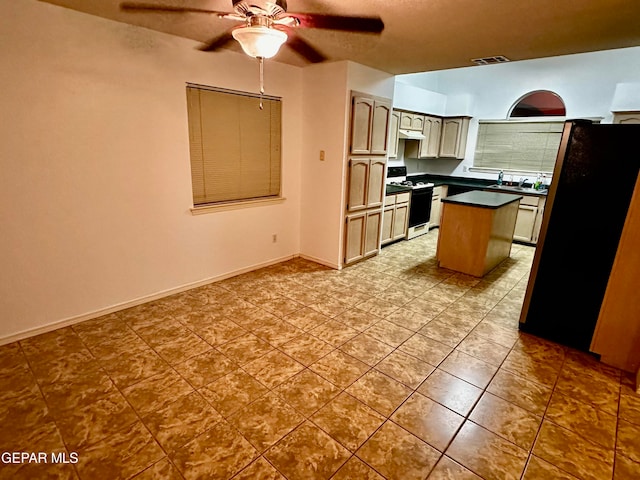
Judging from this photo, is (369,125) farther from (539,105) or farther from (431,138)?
(539,105)

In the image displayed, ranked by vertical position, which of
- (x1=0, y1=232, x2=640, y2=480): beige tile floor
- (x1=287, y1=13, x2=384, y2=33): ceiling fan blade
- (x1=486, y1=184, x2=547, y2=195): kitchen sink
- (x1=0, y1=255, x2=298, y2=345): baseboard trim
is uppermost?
(x1=287, y1=13, x2=384, y2=33): ceiling fan blade

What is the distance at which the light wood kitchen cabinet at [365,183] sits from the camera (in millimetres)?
4164

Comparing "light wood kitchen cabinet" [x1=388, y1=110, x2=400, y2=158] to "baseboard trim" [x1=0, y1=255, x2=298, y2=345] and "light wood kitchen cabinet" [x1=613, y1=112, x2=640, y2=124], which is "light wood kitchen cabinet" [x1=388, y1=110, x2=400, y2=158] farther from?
"light wood kitchen cabinet" [x1=613, y1=112, x2=640, y2=124]

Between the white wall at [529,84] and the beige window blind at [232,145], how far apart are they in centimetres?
313

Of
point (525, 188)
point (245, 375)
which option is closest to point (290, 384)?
point (245, 375)

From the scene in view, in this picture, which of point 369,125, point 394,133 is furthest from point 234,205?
point 394,133

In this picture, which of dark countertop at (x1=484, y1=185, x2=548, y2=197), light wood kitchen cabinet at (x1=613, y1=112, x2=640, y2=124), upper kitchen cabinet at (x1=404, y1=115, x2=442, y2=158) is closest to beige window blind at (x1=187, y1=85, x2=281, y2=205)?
upper kitchen cabinet at (x1=404, y1=115, x2=442, y2=158)

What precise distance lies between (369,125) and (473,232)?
1828 millimetres

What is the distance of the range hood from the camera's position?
5.49m

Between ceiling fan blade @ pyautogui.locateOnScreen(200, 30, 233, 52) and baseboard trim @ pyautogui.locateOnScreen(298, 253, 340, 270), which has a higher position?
ceiling fan blade @ pyautogui.locateOnScreen(200, 30, 233, 52)

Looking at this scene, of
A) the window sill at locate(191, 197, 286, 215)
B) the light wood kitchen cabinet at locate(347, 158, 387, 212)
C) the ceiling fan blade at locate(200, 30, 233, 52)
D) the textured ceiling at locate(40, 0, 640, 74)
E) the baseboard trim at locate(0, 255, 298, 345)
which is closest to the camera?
the textured ceiling at locate(40, 0, 640, 74)

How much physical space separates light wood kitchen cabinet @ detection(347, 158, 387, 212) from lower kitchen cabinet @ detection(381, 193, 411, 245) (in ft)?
1.34

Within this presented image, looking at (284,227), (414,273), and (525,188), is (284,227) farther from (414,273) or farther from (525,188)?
(525,188)

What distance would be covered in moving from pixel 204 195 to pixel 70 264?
1.32 meters
